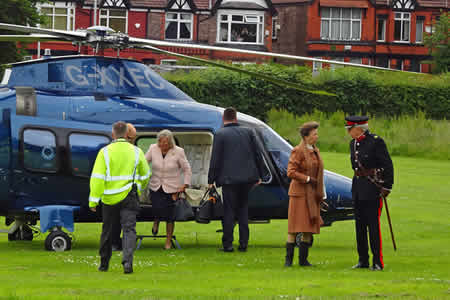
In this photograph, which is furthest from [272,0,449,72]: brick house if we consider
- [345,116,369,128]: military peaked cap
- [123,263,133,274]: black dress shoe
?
[123,263,133,274]: black dress shoe

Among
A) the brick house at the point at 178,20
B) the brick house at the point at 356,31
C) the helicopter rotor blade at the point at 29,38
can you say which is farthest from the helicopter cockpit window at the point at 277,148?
the brick house at the point at 356,31

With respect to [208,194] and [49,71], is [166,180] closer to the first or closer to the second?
[208,194]

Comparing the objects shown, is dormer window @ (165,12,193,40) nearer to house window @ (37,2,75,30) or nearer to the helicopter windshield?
house window @ (37,2,75,30)

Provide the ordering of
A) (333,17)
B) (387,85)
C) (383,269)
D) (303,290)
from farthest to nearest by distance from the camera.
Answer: (333,17) → (387,85) → (383,269) → (303,290)

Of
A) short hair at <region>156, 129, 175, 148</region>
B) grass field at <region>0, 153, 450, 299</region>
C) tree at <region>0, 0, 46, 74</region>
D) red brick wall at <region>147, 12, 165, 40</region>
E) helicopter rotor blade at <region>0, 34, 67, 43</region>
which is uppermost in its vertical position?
red brick wall at <region>147, 12, 165, 40</region>

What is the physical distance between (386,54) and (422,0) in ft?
19.7

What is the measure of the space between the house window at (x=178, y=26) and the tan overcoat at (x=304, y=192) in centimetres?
4894

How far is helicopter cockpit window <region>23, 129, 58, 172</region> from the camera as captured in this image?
1266 centimetres

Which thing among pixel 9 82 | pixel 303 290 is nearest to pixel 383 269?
pixel 303 290

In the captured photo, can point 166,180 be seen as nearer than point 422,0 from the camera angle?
Yes

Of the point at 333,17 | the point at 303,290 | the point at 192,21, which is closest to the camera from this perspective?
the point at 303,290

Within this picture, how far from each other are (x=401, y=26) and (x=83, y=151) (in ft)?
179

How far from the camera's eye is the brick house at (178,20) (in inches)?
2263

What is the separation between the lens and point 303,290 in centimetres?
891
